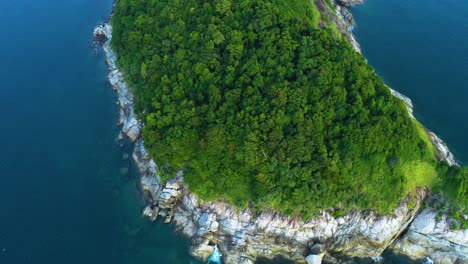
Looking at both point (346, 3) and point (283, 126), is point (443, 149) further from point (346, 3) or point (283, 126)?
point (346, 3)

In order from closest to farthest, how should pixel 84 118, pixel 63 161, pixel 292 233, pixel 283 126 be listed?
pixel 283 126 → pixel 292 233 → pixel 63 161 → pixel 84 118

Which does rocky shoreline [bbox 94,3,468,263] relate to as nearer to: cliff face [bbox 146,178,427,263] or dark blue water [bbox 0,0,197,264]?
cliff face [bbox 146,178,427,263]

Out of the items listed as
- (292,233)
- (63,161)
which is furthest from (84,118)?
(292,233)

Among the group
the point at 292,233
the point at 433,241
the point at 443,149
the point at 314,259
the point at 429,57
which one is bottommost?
the point at 314,259

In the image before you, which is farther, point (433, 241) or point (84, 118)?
point (84, 118)

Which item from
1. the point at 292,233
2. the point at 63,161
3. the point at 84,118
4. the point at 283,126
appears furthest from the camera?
the point at 84,118

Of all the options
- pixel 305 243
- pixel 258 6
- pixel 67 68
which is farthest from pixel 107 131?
pixel 305 243

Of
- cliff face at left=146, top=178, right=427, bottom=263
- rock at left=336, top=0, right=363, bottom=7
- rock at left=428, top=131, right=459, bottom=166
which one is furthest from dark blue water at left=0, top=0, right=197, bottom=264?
rock at left=336, top=0, right=363, bottom=7
